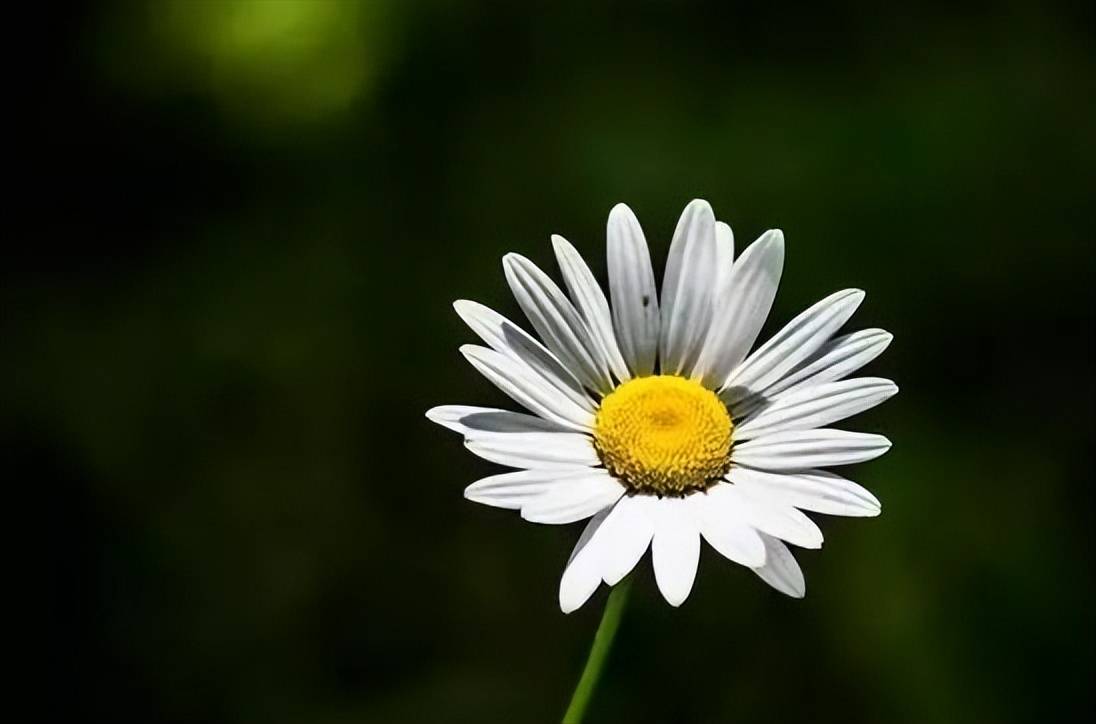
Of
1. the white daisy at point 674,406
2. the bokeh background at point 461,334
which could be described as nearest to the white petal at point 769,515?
the white daisy at point 674,406

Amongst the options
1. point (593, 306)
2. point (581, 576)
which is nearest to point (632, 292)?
point (593, 306)

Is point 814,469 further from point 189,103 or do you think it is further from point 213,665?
point 189,103

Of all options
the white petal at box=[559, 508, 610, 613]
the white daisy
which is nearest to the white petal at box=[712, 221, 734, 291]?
the white daisy

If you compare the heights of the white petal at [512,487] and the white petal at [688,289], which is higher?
the white petal at [688,289]

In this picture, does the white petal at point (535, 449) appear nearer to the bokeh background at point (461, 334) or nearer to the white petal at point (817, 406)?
the white petal at point (817, 406)

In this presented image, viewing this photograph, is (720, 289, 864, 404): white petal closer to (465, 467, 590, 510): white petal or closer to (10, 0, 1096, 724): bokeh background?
(465, 467, 590, 510): white petal
